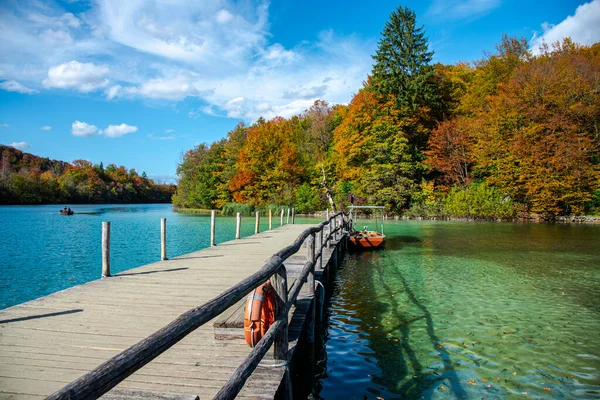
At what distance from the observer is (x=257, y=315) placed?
4.14 meters

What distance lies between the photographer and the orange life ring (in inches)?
163

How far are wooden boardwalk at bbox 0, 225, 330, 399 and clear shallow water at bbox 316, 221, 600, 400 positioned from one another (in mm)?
2079

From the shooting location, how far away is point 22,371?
374 cm

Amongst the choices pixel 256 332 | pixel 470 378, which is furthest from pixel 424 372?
pixel 256 332

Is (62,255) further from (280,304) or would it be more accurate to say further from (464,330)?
(464,330)

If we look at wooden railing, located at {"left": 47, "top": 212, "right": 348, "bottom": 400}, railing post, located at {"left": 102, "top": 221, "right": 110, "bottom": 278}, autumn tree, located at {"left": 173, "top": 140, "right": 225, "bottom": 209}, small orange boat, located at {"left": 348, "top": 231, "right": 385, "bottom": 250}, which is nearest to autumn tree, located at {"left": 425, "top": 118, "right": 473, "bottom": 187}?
small orange boat, located at {"left": 348, "top": 231, "right": 385, "bottom": 250}

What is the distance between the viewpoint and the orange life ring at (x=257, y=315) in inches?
163

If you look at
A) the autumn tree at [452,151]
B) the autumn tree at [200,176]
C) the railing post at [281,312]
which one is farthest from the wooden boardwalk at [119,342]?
the autumn tree at [200,176]

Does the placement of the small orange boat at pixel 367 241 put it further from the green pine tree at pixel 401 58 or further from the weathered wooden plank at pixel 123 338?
the green pine tree at pixel 401 58

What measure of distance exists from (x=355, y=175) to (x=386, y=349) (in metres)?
38.3

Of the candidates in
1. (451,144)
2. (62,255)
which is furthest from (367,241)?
(451,144)

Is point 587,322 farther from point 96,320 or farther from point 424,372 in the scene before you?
point 96,320

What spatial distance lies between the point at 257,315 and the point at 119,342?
6.03ft

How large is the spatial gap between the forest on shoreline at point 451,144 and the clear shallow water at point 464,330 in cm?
2281
